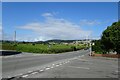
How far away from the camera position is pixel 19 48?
100m

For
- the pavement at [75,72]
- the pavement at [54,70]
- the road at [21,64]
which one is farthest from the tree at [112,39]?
the pavement at [75,72]

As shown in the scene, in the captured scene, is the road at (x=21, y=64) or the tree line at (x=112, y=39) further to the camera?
the tree line at (x=112, y=39)

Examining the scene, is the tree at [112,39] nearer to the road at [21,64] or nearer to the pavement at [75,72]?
the road at [21,64]

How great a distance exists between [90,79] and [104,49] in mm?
60905

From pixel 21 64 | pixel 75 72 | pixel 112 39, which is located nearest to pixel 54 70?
pixel 75 72

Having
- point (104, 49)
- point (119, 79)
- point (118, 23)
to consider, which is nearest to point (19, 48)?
point (104, 49)

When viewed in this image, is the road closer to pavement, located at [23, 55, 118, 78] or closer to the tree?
pavement, located at [23, 55, 118, 78]

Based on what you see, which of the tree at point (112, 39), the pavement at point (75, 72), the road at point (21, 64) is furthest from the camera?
the tree at point (112, 39)

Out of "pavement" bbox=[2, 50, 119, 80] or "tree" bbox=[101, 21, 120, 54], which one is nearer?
"pavement" bbox=[2, 50, 119, 80]

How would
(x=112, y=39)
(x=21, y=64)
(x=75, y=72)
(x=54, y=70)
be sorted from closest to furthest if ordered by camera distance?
(x=75, y=72) → (x=54, y=70) → (x=21, y=64) → (x=112, y=39)

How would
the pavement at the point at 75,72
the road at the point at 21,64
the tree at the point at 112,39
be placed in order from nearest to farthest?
the pavement at the point at 75,72 → the road at the point at 21,64 → the tree at the point at 112,39

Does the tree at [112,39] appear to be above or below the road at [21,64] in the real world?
above

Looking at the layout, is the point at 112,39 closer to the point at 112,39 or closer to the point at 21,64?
the point at 112,39

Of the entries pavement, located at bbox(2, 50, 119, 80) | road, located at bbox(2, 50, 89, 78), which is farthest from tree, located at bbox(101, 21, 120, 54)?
pavement, located at bbox(2, 50, 119, 80)
